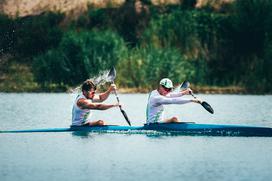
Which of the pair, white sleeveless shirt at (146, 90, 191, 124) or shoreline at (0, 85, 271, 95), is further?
shoreline at (0, 85, 271, 95)

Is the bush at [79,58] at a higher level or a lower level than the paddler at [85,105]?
lower

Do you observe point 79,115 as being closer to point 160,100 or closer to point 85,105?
point 85,105

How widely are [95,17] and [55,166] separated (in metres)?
59.3

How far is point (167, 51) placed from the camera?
59.5 meters

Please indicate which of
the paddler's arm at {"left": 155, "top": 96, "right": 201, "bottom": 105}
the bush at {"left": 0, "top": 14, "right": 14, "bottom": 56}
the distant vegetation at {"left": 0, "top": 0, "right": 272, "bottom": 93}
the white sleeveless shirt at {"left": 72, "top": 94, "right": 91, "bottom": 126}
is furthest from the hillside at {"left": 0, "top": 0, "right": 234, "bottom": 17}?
the paddler's arm at {"left": 155, "top": 96, "right": 201, "bottom": 105}

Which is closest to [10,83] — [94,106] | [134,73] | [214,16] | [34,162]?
[134,73]

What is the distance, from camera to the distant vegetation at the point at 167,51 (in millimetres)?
58812

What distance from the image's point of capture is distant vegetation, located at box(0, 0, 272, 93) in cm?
5881

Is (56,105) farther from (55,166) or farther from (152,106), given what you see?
(55,166)

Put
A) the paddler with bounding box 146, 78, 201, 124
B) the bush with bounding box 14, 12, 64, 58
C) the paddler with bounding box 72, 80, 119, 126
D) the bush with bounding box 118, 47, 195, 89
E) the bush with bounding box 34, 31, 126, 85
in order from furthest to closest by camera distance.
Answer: the bush with bounding box 14, 12, 64, 58 < the bush with bounding box 34, 31, 126, 85 < the bush with bounding box 118, 47, 195, 89 < the paddler with bounding box 72, 80, 119, 126 < the paddler with bounding box 146, 78, 201, 124

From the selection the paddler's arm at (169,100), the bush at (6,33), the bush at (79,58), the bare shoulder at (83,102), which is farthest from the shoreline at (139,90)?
the bare shoulder at (83,102)

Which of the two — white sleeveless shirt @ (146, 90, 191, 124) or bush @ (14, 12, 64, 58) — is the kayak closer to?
white sleeveless shirt @ (146, 90, 191, 124)

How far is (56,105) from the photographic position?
155 feet

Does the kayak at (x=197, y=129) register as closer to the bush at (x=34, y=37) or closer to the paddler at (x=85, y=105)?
the paddler at (x=85, y=105)
